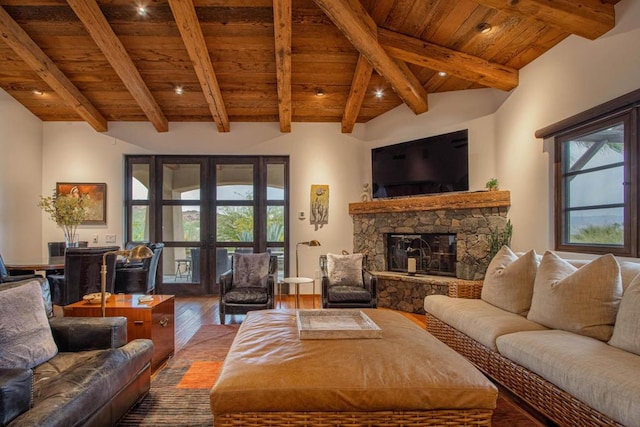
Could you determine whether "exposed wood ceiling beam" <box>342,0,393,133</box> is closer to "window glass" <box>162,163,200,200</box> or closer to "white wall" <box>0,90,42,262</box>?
"window glass" <box>162,163,200,200</box>

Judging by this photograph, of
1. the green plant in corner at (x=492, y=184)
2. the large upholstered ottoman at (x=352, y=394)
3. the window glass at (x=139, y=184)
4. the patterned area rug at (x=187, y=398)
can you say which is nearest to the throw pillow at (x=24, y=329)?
the patterned area rug at (x=187, y=398)

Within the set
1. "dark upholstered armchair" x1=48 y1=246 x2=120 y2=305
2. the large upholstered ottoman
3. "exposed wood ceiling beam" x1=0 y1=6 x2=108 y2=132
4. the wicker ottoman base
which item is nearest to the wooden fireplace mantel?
the large upholstered ottoman

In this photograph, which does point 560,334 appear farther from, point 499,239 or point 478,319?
point 499,239

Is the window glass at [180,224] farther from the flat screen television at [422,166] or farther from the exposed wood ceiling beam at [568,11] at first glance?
the exposed wood ceiling beam at [568,11]

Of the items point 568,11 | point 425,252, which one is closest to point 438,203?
point 425,252

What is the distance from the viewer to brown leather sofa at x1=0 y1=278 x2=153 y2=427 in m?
1.40

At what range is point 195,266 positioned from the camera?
609 cm

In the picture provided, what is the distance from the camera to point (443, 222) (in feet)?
15.9

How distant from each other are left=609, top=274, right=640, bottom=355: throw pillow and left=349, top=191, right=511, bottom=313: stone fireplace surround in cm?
237

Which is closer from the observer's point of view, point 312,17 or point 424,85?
point 312,17

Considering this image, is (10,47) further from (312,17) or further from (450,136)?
(450,136)

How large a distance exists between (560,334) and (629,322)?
38 centimetres

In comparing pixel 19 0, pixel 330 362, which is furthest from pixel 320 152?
pixel 330 362

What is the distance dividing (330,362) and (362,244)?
4095mm
